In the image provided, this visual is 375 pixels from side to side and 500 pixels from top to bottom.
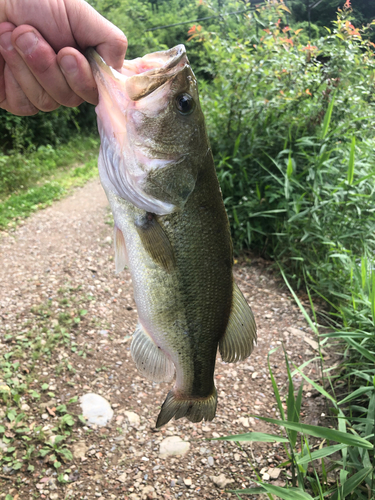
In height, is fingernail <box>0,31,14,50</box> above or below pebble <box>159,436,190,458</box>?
above

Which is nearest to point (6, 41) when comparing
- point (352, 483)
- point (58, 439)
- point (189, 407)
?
point (189, 407)

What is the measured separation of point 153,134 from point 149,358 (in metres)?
0.81

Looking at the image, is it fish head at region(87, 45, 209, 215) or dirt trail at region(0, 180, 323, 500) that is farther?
dirt trail at region(0, 180, 323, 500)

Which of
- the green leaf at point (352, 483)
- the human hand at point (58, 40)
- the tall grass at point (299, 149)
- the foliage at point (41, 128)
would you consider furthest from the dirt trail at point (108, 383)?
the foliage at point (41, 128)

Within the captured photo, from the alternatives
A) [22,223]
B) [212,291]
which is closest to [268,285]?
[212,291]

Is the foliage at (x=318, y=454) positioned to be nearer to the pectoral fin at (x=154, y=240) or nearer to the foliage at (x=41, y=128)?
the pectoral fin at (x=154, y=240)

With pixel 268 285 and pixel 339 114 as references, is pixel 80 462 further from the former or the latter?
pixel 339 114

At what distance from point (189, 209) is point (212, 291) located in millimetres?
304

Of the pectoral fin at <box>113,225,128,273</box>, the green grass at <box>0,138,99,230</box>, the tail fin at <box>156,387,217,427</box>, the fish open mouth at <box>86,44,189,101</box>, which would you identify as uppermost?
the fish open mouth at <box>86,44,189,101</box>

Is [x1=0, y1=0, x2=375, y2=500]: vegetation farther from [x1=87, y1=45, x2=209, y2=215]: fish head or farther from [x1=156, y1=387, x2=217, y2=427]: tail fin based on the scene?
[x1=87, y1=45, x2=209, y2=215]: fish head

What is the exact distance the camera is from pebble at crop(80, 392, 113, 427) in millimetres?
2673

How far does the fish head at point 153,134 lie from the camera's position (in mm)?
A: 1219

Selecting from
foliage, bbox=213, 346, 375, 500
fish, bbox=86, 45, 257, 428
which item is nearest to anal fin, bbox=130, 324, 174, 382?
fish, bbox=86, 45, 257, 428

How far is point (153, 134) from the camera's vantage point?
1.25 metres
